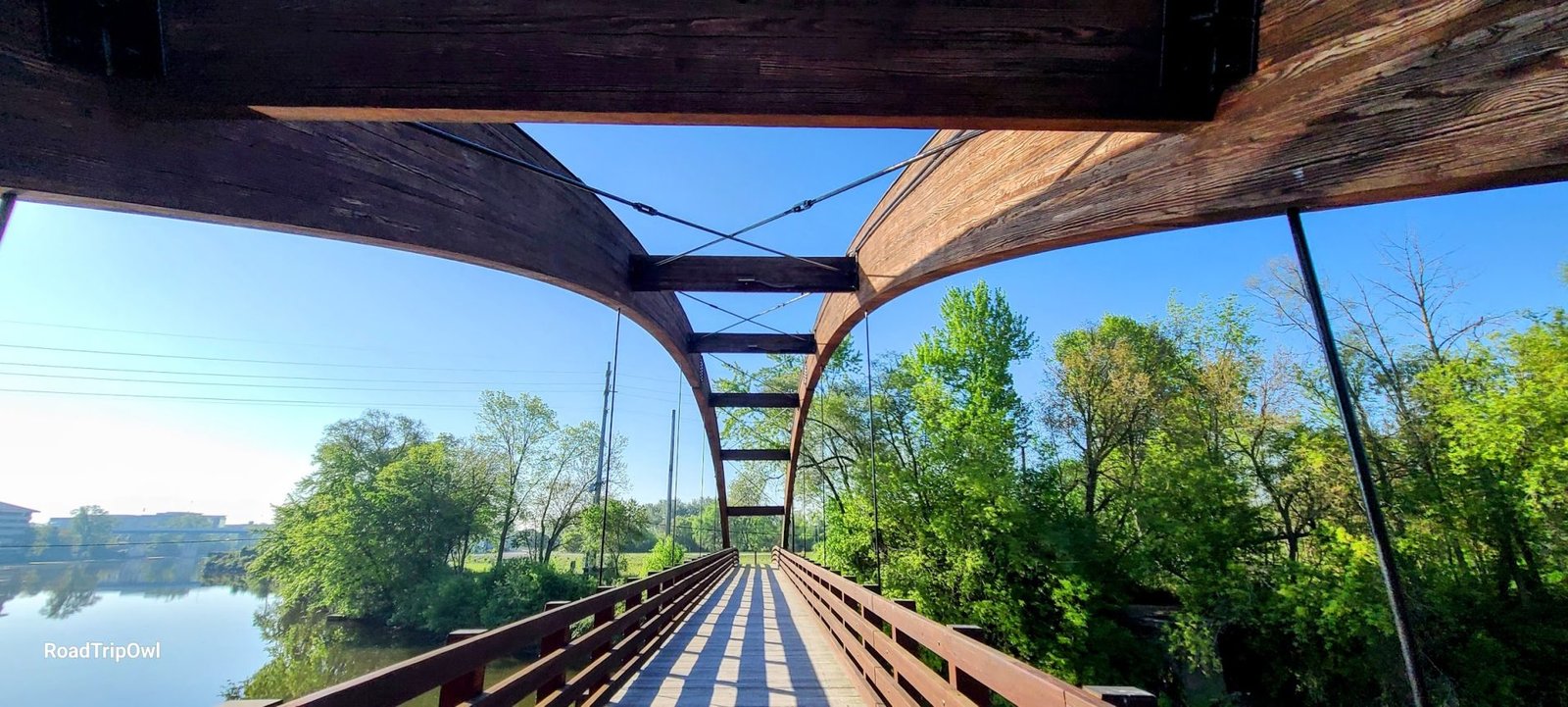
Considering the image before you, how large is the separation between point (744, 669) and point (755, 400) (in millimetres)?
6422

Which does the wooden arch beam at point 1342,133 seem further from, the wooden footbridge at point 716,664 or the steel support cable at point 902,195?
the wooden footbridge at point 716,664

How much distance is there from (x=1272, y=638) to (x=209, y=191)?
2018cm

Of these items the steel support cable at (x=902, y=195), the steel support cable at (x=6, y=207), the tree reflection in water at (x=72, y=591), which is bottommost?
the tree reflection in water at (x=72, y=591)

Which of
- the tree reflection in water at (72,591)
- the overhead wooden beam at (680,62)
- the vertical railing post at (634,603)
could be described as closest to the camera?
the overhead wooden beam at (680,62)

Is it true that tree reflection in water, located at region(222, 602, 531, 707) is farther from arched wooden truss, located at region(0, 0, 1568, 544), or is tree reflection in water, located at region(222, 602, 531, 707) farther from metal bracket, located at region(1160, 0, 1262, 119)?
metal bracket, located at region(1160, 0, 1262, 119)

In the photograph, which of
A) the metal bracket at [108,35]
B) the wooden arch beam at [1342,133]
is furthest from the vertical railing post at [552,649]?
the wooden arch beam at [1342,133]

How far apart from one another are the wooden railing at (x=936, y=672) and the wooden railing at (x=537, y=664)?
1.36 meters

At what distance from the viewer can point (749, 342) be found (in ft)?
24.4

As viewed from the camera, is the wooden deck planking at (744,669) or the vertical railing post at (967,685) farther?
the wooden deck planking at (744,669)

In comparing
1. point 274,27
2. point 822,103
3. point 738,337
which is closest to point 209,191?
point 274,27

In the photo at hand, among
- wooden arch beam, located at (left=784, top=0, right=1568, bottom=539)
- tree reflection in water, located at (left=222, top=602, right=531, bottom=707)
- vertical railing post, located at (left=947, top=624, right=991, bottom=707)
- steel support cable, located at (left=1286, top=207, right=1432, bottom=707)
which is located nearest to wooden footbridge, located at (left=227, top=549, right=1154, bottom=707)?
vertical railing post, located at (left=947, top=624, right=991, bottom=707)

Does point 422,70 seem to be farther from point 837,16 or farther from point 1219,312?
point 1219,312

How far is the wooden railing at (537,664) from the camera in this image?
54.2 inches

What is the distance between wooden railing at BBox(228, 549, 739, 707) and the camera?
1378mm
